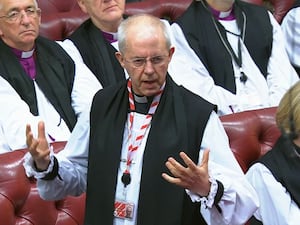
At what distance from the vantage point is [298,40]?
10.9ft

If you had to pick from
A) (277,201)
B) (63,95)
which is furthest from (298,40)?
(277,201)

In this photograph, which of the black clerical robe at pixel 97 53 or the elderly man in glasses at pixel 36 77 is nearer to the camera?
the elderly man in glasses at pixel 36 77

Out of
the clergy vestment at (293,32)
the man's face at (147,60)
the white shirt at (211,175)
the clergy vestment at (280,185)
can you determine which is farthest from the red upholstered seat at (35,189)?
the clergy vestment at (293,32)

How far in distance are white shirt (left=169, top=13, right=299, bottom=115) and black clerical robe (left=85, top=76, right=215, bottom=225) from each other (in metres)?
1.08

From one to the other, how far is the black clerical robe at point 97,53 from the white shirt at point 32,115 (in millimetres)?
78

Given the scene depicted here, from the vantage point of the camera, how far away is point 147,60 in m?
1.71

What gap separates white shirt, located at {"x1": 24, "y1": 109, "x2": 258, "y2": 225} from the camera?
64.0 inches

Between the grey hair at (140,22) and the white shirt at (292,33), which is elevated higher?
the grey hair at (140,22)

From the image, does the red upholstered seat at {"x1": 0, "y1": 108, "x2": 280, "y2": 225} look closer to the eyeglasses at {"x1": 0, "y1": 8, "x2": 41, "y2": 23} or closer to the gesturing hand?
the gesturing hand

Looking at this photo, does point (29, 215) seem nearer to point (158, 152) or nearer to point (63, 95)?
point (158, 152)

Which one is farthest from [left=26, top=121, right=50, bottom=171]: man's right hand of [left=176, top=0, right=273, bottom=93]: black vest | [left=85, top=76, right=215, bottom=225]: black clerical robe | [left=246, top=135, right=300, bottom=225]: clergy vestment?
[left=176, top=0, right=273, bottom=93]: black vest

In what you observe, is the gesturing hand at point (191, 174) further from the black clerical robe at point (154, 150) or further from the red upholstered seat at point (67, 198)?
the red upholstered seat at point (67, 198)

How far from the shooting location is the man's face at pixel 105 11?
292 cm

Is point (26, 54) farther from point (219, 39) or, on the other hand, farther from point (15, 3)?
point (219, 39)
